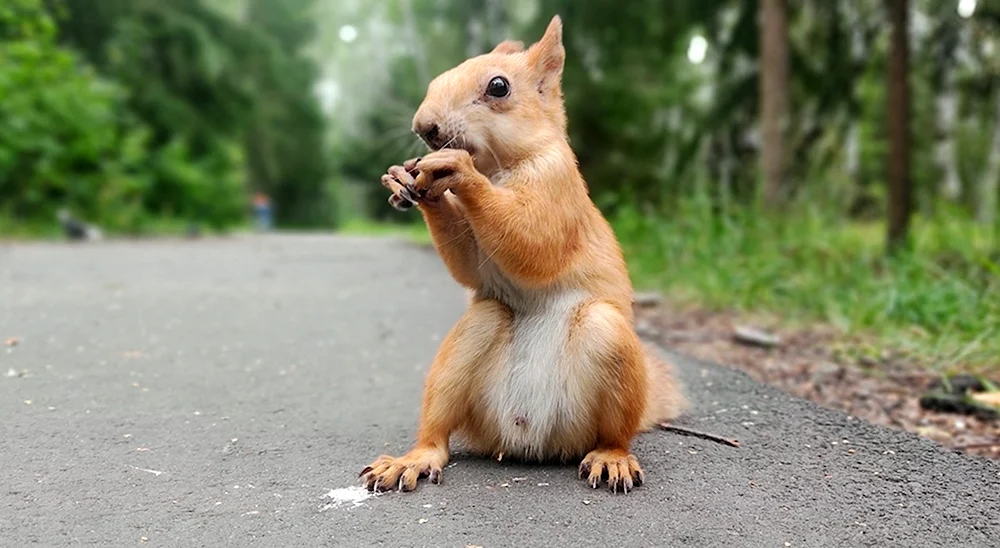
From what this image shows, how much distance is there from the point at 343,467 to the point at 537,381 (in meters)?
0.75

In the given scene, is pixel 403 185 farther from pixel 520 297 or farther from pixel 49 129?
pixel 49 129

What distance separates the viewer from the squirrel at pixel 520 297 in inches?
108

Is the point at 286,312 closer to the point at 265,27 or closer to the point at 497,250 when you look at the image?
the point at 497,250

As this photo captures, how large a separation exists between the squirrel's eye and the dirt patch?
241 cm

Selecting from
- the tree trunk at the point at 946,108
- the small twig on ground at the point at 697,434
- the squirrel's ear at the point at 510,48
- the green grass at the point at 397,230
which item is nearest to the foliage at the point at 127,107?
the green grass at the point at 397,230

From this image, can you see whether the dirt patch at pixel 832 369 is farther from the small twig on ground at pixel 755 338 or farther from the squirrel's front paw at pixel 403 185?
the squirrel's front paw at pixel 403 185

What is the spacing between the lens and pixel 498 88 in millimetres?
2854

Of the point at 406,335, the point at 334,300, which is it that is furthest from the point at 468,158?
the point at 334,300

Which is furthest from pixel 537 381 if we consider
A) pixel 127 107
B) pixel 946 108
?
pixel 127 107

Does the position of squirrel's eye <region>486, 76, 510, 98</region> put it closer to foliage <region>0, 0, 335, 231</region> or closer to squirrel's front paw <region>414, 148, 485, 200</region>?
squirrel's front paw <region>414, 148, 485, 200</region>

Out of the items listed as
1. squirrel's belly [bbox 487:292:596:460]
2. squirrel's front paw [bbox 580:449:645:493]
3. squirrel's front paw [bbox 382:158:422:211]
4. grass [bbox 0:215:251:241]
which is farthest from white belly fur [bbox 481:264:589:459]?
grass [bbox 0:215:251:241]

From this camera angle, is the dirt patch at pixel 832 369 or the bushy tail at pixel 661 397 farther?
the dirt patch at pixel 832 369

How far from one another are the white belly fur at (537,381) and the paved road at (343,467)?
15cm

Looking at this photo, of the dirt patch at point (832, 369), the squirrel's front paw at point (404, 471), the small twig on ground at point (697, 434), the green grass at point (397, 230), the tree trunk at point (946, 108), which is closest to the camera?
the squirrel's front paw at point (404, 471)
